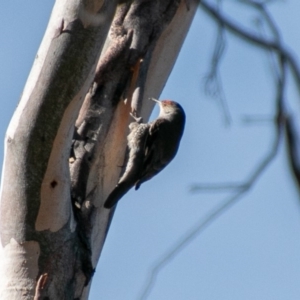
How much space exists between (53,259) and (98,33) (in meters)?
1.01

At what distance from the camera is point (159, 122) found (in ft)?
17.6

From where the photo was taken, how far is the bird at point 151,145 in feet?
14.0

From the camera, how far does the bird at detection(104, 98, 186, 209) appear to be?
4277 millimetres

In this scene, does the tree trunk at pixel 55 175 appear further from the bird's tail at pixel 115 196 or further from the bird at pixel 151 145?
the bird at pixel 151 145

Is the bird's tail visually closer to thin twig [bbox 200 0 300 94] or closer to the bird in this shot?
the bird

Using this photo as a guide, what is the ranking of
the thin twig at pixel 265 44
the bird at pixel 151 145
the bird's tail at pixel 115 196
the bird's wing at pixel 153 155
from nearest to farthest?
1. the thin twig at pixel 265 44
2. the bird's tail at pixel 115 196
3. the bird at pixel 151 145
4. the bird's wing at pixel 153 155

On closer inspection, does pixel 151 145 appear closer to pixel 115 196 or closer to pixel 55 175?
pixel 115 196

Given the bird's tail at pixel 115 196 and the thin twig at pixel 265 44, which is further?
the bird's tail at pixel 115 196

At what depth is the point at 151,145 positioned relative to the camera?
5.24 metres

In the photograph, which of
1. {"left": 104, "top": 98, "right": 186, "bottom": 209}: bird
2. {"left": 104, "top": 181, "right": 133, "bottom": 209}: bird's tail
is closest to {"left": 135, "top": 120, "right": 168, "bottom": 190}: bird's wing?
{"left": 104, "top": 98, "right": 186, "bottom": 209}: bird

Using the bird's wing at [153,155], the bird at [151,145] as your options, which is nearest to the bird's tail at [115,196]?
the bird at [151,145]

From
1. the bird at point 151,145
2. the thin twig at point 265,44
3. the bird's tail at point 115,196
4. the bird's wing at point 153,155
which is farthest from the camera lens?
the bird's wing at point 153,155

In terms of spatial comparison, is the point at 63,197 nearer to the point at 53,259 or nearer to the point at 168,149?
the point at 53,259

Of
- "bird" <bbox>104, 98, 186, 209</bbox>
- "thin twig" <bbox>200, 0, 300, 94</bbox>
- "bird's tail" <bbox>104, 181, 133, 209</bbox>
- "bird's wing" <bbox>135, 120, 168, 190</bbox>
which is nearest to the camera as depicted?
"thin twig" <bbox>200, 0, 300, 94</bbox>
